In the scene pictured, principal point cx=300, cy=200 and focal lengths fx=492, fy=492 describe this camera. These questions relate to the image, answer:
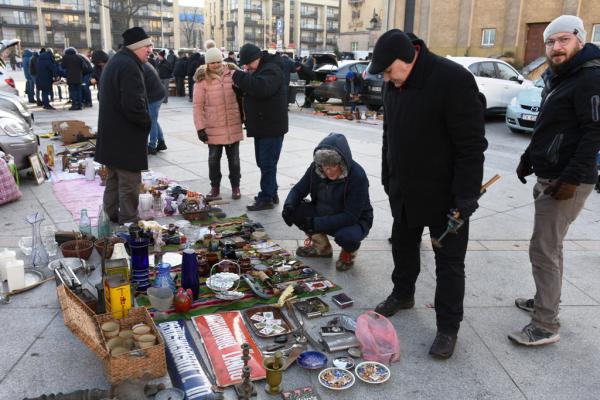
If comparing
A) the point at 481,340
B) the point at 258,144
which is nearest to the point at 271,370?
the point at 481,340

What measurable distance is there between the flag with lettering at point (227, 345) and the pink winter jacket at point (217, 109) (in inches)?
116

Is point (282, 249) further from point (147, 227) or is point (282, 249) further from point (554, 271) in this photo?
point (554, 271)

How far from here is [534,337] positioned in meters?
3.25

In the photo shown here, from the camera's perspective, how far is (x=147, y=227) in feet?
15.7

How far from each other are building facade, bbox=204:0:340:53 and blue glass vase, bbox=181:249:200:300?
78621mm

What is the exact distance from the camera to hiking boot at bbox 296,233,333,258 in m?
4.57

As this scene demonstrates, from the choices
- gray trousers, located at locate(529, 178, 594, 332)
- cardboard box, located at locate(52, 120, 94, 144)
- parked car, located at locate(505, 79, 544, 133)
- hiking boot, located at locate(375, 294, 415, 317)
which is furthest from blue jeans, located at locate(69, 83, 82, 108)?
gray trousers, located at locate(529, 178, 594, 332)

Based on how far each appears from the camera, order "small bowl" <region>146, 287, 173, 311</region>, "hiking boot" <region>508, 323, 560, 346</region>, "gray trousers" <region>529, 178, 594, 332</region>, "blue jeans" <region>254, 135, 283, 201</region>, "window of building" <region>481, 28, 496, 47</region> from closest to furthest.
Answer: "gray trousers" <region>529, 178, 594, 332</region> → "hiking boot" <region>508, 323, 560, 346</region> → "small bowl" <region>146, 287, 173, 311</region> → "blue jeans" <region>254, 135, 283, 201</region> → "window of building" <region>481, 28, 496, 47</region>

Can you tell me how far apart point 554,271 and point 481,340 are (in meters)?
0.66

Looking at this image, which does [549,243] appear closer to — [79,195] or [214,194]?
[214,194]

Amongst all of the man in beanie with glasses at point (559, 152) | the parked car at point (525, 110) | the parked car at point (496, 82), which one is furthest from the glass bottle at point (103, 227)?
the parked car at point (496, 82)

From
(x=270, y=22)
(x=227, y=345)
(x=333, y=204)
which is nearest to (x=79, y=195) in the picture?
(x=333, y=204)

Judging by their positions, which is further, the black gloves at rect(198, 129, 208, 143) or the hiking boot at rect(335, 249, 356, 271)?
the black gloves at rect(198, 129, 208, 143)

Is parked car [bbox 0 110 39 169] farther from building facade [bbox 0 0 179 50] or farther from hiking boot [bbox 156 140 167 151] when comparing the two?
building facade [bbox 0 0 179 50]
